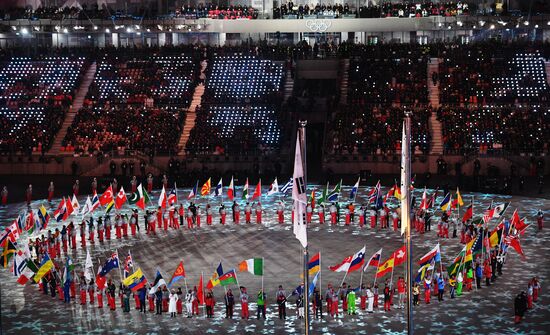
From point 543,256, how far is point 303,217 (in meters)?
21.0

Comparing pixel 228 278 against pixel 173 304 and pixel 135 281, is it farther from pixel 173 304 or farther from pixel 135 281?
pixel 135 281

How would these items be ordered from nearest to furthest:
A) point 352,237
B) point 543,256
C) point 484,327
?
point 484,327, point 543,256, point 352,237

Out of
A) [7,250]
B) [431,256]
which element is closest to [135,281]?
[7,250]

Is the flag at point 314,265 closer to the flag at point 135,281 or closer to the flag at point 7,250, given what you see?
the flag at point 135,281

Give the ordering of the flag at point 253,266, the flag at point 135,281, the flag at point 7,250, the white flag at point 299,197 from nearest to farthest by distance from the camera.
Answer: the white flag at point 299,197, the flag at point 253,266, the flag at point 135,281, the flag at point 7,250

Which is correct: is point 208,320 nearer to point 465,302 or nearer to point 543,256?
point 465,302

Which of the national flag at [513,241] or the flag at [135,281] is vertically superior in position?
the national flag at [513,241]

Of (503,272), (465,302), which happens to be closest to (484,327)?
(465,302)

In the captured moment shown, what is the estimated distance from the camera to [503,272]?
1649 inches

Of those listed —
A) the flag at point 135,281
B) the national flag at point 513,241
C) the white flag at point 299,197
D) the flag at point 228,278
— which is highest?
the white flag at point 299,197

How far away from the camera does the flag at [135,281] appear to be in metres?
36.6

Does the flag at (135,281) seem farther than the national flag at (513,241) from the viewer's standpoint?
No

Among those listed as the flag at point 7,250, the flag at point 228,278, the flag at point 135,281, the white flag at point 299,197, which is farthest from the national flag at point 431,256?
the flag at point 7,250

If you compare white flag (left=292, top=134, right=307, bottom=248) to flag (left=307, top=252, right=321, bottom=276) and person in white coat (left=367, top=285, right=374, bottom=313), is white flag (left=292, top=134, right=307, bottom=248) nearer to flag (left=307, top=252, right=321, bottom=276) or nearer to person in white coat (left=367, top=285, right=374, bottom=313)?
flag (left=307, top=252, right=321, bottom=276)
